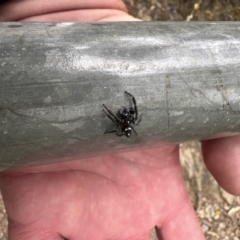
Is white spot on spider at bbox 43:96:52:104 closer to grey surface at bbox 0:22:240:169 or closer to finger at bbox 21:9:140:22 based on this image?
grey surface at bbox 0:22:240:169

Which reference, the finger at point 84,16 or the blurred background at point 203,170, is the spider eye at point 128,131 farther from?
the blurred background at point 203,170

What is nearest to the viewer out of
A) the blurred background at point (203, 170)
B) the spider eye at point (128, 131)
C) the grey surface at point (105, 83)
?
the grey surface at point (105, 83)

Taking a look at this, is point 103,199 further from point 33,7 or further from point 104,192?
point 33,7

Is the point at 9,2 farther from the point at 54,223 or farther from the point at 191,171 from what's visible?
the point at 191,171

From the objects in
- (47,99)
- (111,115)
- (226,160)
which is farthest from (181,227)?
(47,99)

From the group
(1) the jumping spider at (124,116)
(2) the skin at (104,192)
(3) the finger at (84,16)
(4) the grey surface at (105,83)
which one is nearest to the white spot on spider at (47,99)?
(4) the grey surface at (105,83)

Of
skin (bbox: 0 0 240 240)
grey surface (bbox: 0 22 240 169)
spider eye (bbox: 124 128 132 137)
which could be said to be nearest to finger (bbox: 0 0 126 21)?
skin (bbox: 0 0 240 240)
